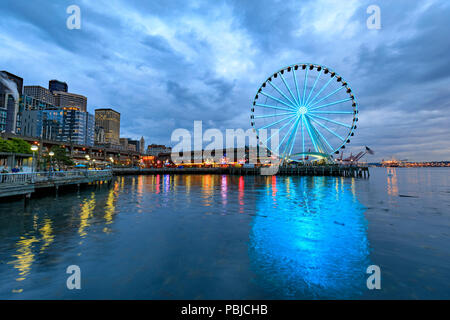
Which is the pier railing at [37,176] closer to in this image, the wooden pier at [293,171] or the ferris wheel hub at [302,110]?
the ferris wheel hub at [302,110]

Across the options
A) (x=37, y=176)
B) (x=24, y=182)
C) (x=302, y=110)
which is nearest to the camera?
(x=24, y=182)

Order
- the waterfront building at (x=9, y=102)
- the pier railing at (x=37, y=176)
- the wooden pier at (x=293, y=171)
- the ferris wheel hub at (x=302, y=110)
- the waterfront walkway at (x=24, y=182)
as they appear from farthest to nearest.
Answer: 1. the waterfront building at (x=9, y=102)
2. the wooden pier at (x=293, y=171)
3. the ferris wheel hub at (x=302, y=110)
4. the pier railing at (x=37, y=176)
5. the waterfront walkway at (x=24, y=182)

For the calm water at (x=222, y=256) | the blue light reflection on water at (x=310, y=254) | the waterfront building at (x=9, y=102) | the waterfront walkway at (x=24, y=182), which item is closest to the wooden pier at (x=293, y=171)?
the calm water at (x=222, y=256)

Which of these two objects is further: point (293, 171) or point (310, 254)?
point (293, 171)

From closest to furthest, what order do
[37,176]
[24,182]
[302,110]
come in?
[24,182] < [37,176] < [302,110]

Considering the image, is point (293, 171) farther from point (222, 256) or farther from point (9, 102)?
point (9, 102)

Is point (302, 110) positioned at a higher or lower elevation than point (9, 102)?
lower

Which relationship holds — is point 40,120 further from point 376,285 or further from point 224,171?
point 376,285

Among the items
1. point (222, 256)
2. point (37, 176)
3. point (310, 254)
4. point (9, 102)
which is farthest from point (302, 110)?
point (9, 102)

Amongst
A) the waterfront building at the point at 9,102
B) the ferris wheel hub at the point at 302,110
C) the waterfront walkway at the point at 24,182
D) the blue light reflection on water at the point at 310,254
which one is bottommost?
the blue light reflection on water at the point at 310,254

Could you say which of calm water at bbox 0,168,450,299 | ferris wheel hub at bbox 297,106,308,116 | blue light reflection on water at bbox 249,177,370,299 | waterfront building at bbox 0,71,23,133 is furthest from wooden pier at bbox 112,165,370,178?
waterfront building at bbox 0,71,23,133

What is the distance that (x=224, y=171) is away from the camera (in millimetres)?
112000

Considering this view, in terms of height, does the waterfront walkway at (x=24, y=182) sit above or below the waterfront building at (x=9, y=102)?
below

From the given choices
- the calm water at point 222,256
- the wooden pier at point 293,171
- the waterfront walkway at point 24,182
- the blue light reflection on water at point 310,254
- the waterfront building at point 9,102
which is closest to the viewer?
the calm water at point 222,256
